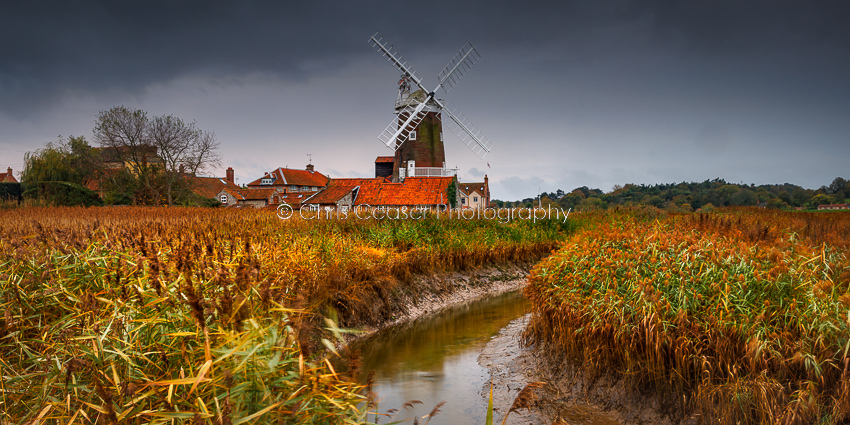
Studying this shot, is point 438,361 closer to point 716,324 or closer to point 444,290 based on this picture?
point 716,324

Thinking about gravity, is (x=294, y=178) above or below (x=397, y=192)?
above

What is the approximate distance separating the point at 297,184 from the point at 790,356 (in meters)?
64.6

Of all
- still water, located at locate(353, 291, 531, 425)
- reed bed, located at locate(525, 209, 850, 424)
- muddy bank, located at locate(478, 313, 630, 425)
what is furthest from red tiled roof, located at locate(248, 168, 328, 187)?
reed bed, located at locate(525, 209, 850, 424)

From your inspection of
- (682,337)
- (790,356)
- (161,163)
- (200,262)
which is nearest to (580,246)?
(682,337)

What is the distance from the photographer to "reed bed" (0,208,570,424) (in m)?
2.21

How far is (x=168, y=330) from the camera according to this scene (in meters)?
2.86

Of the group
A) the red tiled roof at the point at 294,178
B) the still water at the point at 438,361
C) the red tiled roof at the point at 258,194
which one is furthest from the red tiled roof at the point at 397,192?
the red tiled roof at the point at 294,178

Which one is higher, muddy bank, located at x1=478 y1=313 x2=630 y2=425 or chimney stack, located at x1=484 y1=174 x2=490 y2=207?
chimney stack, located at x1=484 y1=174 x2=490 y2=207

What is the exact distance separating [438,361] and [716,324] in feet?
13.6

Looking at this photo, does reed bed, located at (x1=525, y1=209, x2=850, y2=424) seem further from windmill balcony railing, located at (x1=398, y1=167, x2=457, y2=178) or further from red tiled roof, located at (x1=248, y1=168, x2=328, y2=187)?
red tiled roof, located at (x1=248, y1=168, x2=328, y2=187)

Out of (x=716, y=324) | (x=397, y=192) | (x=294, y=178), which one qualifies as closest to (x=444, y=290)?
(x=716, y=324)

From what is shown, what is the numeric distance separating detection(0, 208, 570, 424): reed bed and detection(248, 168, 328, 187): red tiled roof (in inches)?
2229

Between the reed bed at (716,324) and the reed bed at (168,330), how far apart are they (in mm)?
2983

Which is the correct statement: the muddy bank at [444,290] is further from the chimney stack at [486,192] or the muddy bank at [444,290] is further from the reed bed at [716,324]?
the chimney stack at [486,192]
